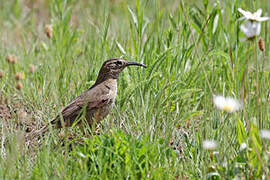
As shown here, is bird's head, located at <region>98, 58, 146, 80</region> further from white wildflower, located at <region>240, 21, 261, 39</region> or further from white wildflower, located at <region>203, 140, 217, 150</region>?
white wildflower, located at <region>240, 21, 261, 39</region>

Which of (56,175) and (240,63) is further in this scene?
(240,63)

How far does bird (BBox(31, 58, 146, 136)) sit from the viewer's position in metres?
4.79

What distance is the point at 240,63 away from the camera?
17.6 ft

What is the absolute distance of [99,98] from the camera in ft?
16.3

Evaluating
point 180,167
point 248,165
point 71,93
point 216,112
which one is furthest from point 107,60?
point 248,165

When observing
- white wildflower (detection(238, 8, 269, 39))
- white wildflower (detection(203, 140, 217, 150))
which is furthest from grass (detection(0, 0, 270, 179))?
white wildflower (detection(238, 8, 269, 39))

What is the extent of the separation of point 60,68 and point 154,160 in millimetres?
2356

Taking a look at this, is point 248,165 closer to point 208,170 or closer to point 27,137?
point 208,170

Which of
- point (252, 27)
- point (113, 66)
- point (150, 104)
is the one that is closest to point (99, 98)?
point (113, 66)

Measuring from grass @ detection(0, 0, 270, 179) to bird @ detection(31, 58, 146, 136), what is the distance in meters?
0.11

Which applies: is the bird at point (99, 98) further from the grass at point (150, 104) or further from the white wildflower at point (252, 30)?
the white wildflower at point (252, 30)

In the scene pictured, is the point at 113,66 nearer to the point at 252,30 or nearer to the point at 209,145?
the point at 209,145

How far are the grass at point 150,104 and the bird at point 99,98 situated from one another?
11cm

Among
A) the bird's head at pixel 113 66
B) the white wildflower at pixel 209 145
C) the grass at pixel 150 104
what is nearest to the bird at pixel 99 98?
the bird's head at pixel 113 66
